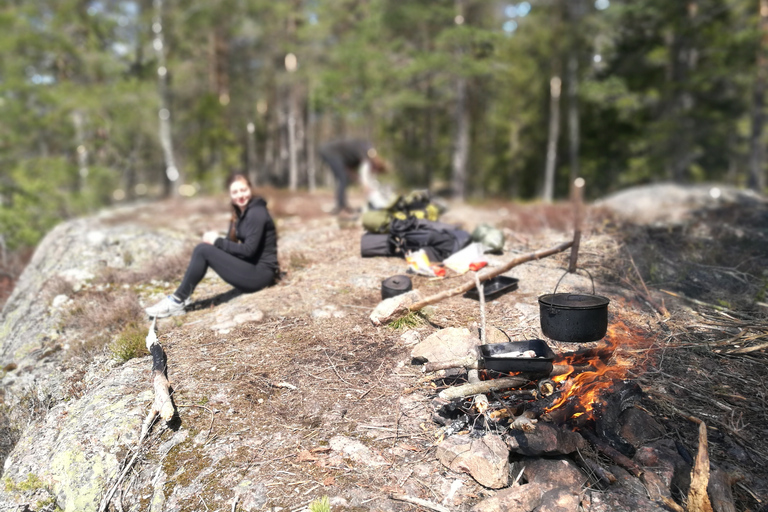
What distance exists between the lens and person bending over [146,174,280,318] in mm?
4934

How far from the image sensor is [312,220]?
947 cm

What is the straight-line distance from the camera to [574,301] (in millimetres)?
3955

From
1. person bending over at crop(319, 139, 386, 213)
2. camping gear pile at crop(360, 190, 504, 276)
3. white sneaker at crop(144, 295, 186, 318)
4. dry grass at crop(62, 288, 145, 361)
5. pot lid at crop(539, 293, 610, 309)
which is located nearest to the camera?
pot lid at crop(539, 293, 610, 309)

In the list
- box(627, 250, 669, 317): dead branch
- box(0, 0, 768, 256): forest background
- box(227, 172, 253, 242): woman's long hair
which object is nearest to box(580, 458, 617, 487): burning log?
box(627, 250, 669, 317): dead branch

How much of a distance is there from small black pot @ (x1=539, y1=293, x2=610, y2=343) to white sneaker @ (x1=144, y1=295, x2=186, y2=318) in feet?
11.8

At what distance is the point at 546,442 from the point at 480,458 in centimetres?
39

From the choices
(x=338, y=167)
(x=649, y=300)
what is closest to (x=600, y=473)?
(x=649, y=300)

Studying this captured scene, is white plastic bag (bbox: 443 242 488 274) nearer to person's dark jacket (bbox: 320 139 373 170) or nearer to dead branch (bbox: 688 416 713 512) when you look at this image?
dead branch (bbox: 688 416 713 512)

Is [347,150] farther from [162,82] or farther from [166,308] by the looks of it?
[162,82]

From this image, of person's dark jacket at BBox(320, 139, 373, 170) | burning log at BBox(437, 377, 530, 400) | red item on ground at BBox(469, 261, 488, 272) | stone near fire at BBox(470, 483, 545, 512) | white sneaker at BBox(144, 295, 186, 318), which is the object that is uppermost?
person's dark jacket at BBox(320, 139, 373, 170)

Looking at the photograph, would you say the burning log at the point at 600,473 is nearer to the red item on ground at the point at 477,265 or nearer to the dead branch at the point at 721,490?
the dead branch at the point at 721,490

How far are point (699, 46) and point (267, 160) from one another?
2046cm

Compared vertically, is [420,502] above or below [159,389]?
below

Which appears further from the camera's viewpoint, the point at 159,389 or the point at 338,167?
the point at 338,167
